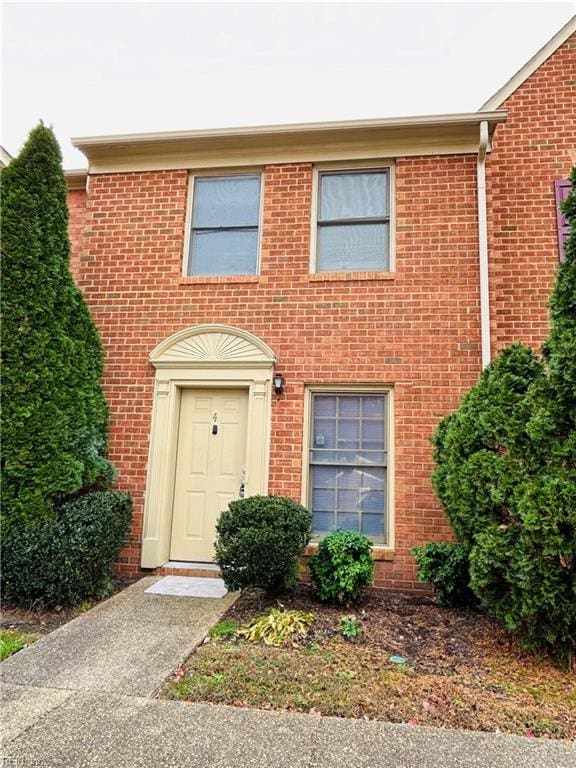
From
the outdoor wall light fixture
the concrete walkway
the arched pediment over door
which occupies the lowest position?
the concrete walkway

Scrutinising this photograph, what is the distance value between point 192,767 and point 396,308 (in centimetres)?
493

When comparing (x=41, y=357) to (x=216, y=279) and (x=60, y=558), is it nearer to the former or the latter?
(x=60, y=558)

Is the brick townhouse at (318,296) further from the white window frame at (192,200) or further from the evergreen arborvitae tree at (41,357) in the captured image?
the evergreen arborvitae tree at (41,357)

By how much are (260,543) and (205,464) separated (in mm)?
1835

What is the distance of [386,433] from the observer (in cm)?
570

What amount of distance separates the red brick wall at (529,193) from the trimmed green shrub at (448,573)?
8.31 ft

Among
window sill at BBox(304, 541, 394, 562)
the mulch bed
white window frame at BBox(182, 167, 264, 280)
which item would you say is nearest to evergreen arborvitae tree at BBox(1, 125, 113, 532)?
white window frame at BBox(182, 167, 264, 280)

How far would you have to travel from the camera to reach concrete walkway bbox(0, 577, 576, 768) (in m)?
2.31

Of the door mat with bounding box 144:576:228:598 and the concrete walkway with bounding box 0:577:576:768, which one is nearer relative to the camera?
the concrete walkway with bounding box 0:577:576:768

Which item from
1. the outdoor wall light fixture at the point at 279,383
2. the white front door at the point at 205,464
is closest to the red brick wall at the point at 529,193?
the outdoor wall light fixture at the point at 279,383

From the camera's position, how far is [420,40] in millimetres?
10141

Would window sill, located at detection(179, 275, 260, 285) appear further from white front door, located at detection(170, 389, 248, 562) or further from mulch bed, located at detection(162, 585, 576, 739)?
mulch bed, located at detection(162, 585, 576, 739)

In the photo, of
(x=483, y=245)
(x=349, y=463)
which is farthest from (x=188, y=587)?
(x=483, y=245)

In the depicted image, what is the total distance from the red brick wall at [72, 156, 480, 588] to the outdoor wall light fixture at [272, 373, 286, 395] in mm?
94
